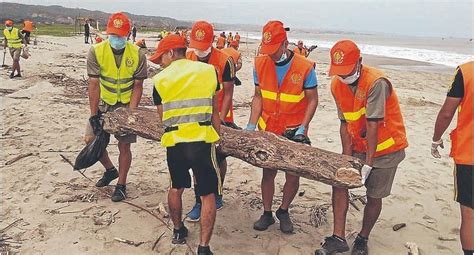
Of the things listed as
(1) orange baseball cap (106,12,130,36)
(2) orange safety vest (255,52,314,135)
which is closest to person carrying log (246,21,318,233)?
(2) orange safety vest (255,52,314,135)

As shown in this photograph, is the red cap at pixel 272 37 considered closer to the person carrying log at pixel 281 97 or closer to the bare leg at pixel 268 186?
the person carrying log at pixel 281 97

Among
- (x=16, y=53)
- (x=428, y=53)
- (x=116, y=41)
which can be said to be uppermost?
(x=428, y=53)

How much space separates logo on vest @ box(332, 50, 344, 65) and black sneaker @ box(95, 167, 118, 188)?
321 cm

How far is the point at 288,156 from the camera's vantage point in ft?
12.4

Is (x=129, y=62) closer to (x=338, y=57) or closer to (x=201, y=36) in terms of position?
(x=201, y=36)

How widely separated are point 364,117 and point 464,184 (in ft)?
3.11

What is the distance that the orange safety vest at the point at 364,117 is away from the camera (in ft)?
12.0

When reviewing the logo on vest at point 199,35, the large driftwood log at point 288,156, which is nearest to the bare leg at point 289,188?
the large driftwood log at point 288,156

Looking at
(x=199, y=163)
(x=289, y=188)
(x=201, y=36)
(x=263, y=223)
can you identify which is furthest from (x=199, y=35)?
A: (x=263, y=223)

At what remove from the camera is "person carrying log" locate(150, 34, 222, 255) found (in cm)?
344

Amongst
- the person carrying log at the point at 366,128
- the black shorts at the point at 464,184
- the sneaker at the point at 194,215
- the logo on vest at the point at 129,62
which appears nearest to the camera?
the black shorts at the point at 464,184

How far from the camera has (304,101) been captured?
4281 mm

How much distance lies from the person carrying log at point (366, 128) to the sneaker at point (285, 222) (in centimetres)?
51

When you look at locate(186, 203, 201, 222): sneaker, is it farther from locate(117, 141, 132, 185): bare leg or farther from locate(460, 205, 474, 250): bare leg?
locate(460, 205, 474, 250): bare leg
